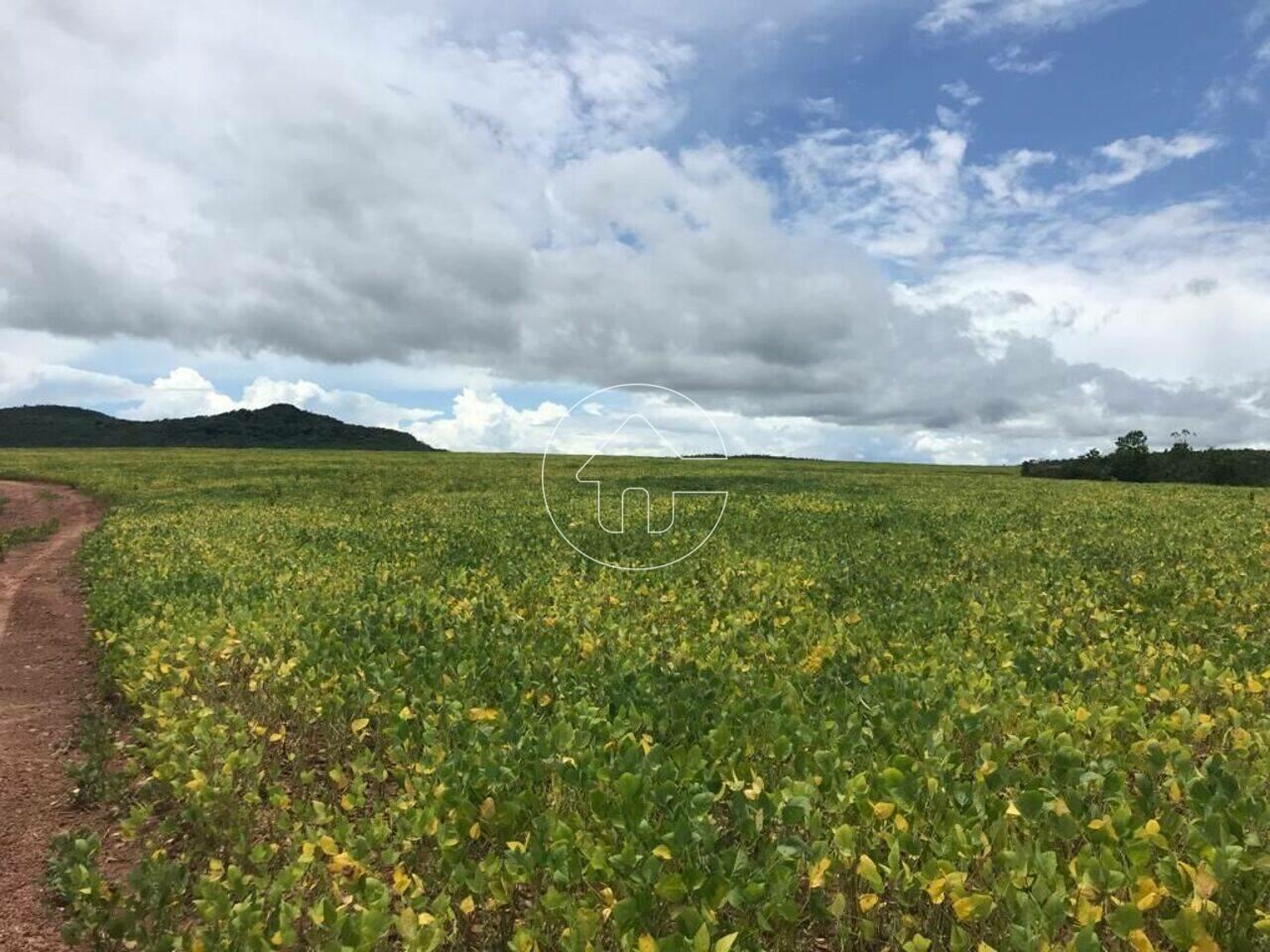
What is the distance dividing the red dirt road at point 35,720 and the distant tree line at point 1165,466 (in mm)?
70516

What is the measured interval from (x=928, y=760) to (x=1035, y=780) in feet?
1.99

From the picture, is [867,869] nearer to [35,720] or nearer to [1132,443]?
[35,720]

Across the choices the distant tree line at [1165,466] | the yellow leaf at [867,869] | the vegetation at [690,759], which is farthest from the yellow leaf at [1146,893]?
the distant tree line at [1165,466]

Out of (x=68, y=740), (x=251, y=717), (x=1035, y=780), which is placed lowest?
(x=68, y=740)

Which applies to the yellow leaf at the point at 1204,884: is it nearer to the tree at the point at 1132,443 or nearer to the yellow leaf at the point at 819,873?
the yellow leaf at the point at 819,873

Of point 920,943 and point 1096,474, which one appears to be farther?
point 1096,474

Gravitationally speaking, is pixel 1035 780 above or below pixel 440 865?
above

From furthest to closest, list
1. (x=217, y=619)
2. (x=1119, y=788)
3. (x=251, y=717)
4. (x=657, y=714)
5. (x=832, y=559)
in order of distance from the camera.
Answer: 1. (x=832, y=559)
2. (x=217, y=619)
3. (x=251, y=717)
4. (x=657, y=714)
5. (x=1119, y=788)

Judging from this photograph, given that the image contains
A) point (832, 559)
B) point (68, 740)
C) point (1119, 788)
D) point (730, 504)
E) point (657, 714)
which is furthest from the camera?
point (730, 504)

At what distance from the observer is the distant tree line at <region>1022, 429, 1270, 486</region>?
70.2 metres

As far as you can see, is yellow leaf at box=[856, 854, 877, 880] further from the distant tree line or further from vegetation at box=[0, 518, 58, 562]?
the distant tree line

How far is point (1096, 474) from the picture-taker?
3137 inches

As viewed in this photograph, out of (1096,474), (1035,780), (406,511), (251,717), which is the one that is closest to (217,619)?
(251,717)

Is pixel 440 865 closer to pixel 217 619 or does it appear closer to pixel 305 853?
pixel 305 853
